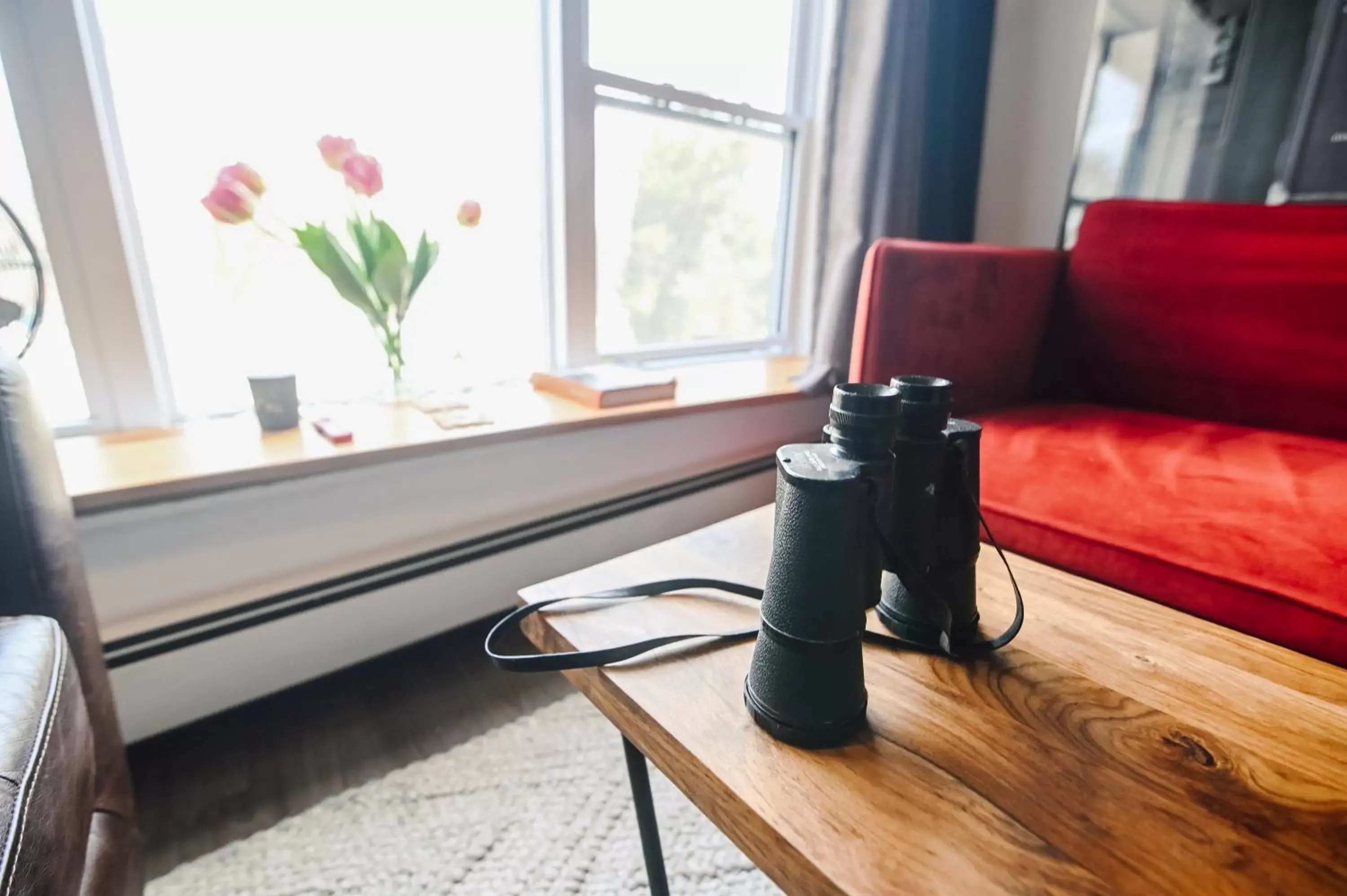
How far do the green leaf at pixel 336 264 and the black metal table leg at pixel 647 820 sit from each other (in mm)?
824

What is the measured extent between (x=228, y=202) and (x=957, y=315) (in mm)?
1185

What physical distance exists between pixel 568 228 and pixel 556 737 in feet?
3.13

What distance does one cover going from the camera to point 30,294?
2.86 feet

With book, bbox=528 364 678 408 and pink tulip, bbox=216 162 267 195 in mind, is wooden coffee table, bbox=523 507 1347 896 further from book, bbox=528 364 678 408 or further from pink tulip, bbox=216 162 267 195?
pink tulip, bbox=216 162 267 195

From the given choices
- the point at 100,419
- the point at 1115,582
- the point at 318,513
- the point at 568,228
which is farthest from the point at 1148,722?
the point at 100,419

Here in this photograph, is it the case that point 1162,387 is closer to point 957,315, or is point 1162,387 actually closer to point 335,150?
point 957,315

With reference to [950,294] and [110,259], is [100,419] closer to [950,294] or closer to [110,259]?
[110,259]

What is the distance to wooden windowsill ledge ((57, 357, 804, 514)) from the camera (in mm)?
781

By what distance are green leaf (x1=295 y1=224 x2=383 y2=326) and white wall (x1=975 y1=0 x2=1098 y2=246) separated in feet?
5.52

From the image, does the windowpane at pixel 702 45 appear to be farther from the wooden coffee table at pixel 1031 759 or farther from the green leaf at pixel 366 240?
the wooden coffee table at pixel 1031 759

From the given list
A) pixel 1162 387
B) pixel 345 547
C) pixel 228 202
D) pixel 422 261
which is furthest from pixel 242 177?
pixel 1162 387

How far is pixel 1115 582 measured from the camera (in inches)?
29.8

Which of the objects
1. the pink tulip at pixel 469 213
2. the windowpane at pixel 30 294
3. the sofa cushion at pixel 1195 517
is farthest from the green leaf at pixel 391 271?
the sofa cushion at pixel 1195 517

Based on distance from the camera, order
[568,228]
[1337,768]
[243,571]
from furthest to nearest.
A: [568,228], [243,571], [1337,768]
